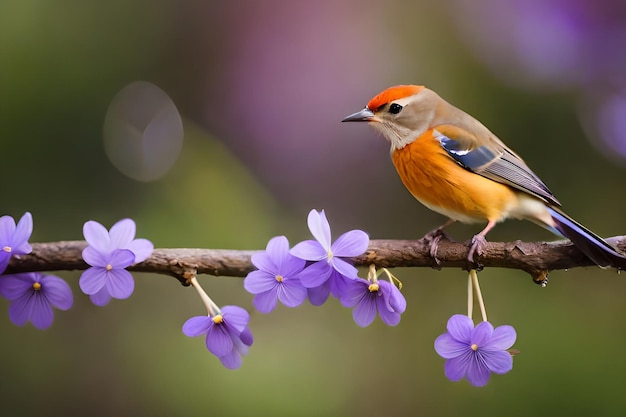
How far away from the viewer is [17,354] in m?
1.81

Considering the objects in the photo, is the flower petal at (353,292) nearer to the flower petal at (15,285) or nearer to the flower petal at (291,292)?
the flower petal at (291,292)

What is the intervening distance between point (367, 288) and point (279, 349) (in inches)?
38.9

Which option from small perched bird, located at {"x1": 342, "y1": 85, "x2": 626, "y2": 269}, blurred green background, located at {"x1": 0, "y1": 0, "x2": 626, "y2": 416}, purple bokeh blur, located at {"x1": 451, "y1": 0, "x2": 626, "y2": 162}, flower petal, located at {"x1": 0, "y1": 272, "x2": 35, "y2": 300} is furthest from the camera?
purple bokeh blur, located at {"x1": 451, "y1": 0, "x2": 626, "y2": 162}

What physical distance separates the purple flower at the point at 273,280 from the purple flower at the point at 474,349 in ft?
0.55

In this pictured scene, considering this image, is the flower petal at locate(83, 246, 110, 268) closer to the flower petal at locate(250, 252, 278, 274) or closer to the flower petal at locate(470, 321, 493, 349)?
the flower petal at locate(250, 252, 278, 274)

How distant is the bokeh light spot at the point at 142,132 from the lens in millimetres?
1986

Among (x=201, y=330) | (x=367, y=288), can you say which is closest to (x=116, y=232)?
(x=201, y=330)

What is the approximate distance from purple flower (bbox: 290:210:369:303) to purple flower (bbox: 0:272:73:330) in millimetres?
304

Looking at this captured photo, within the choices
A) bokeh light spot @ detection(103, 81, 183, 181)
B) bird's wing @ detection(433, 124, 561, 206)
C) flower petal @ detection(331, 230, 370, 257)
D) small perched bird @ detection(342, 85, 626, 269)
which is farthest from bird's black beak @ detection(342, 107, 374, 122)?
bokeh light spot @ detection(103, 81, 183, 181)

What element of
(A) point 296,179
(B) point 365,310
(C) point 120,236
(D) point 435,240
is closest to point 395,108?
(D) point 435,240

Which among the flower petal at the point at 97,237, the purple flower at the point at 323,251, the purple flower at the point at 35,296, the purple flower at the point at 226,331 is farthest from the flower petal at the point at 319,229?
the purple flower at the point at 35,296

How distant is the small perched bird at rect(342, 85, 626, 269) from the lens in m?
1.11

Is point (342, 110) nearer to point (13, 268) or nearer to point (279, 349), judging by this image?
point (279, 349)

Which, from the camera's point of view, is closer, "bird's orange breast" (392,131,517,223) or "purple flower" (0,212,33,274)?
"purple flower" (0,212,33,274)
